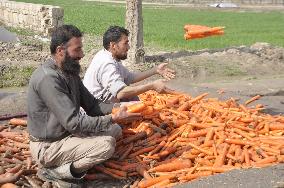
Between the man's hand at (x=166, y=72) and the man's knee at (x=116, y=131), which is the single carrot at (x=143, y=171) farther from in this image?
the man's hand at (x=166, y=72)

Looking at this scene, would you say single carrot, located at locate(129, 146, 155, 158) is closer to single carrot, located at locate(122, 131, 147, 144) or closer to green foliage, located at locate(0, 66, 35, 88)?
single carrot, located at locate(122, 131, 147, 144)

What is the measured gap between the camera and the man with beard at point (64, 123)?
550 cm

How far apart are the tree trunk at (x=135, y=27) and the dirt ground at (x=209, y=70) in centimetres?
39

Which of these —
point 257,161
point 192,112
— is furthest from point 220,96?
point 257,161

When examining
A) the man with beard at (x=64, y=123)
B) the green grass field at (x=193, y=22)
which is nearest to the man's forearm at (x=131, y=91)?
the man with beard at (x=64, y=123)

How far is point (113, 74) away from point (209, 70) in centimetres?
864

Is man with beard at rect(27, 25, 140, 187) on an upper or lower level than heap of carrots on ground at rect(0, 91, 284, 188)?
upper

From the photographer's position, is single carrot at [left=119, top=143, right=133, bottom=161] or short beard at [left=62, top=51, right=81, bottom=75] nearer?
A: short beard at [left=62, top=51, right=81, bottom=75]

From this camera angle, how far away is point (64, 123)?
A: 546 centimetres

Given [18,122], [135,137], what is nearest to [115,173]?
[135,137]

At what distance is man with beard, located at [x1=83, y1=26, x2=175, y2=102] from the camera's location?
6.67 metres

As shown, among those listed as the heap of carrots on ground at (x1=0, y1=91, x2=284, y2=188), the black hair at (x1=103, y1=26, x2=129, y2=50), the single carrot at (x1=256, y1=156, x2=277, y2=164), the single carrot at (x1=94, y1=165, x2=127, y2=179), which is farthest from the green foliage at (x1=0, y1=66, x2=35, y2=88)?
the single carrot at (x1=256, y1=156, x2=277, y2=164)

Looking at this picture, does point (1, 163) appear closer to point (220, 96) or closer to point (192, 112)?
point (192, 112)

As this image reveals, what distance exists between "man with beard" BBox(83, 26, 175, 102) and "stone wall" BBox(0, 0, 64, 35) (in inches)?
567
